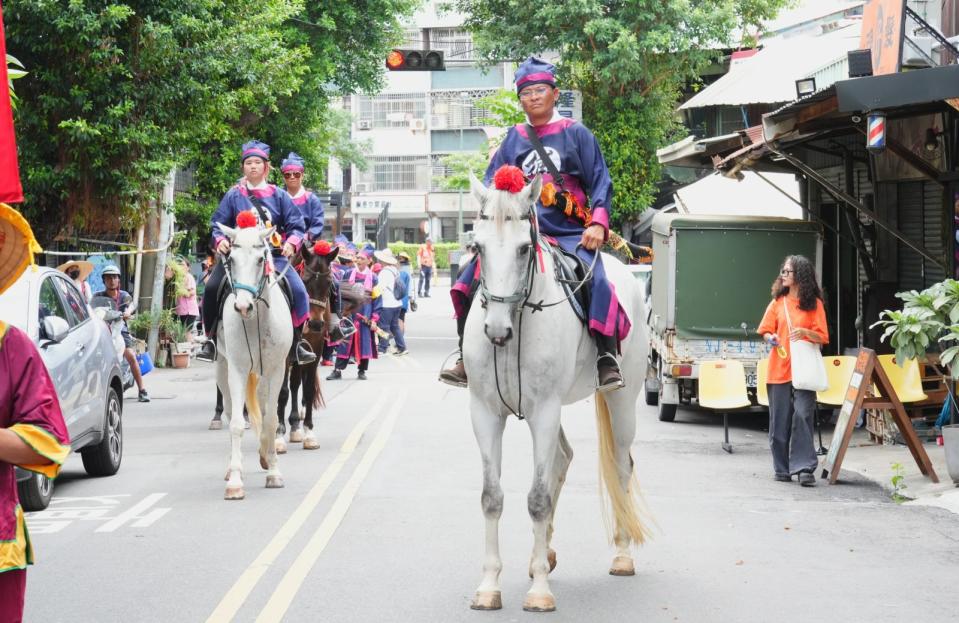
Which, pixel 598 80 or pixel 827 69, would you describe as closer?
pixel 827 69

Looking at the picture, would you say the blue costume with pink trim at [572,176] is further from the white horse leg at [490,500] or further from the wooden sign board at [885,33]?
the wooden sign board at [885,33]

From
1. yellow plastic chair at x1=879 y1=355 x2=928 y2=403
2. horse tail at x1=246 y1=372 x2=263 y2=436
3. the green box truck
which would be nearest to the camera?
horse tail at x1=246 y1=372 x2=263 y2=436

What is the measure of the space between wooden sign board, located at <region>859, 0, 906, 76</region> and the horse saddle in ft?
20.4

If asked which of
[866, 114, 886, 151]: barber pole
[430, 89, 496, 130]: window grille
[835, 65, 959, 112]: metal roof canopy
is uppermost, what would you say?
[430, 89, 496, 130]: window grille

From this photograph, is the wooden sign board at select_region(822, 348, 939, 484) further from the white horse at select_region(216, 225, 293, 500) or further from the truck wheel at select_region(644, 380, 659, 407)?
the truck wheel at select_region(644, 380, 659, 407)

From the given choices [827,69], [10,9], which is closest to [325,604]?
[10,9]

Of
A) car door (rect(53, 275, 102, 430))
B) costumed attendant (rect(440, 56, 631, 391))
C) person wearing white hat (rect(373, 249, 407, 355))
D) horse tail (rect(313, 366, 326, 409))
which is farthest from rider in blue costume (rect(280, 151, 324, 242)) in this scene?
person wearing white hat (rect(373, 249, 407, 355))

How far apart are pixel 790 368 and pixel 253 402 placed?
5005 millimetres

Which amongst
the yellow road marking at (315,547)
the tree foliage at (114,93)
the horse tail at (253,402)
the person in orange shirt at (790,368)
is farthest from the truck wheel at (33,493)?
the tree foliage at (114,93)

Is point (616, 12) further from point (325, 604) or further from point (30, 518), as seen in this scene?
point (325, 604)

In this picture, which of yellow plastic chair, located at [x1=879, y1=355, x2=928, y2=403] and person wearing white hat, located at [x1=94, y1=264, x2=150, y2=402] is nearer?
yellow plastic chair, located at [x1=879, y1=355, x2=928, y2=403]

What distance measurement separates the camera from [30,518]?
9.44 metres

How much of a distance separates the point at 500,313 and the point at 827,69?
48.6ft

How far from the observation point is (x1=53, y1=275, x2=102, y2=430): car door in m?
10.5
